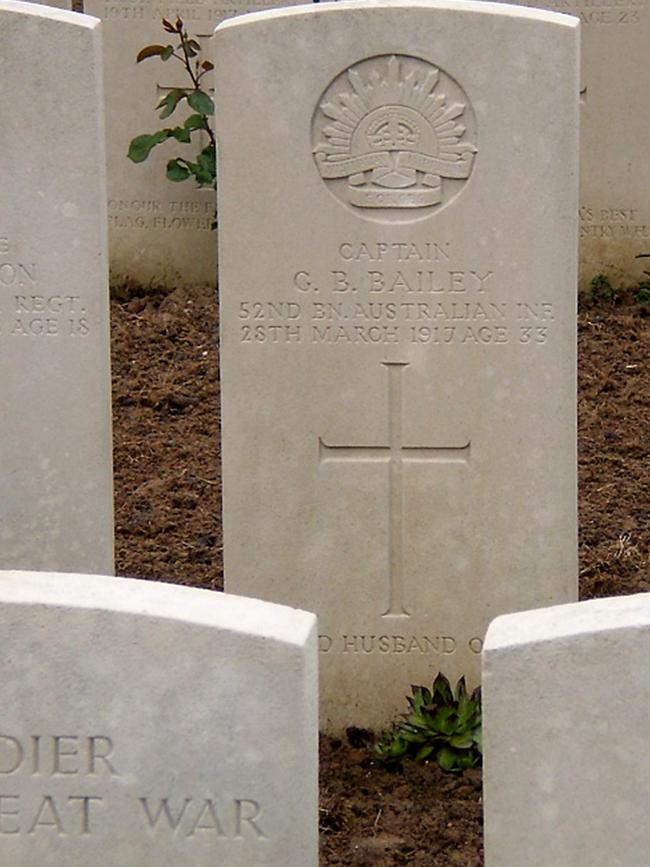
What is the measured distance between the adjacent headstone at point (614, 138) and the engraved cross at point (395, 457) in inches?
129

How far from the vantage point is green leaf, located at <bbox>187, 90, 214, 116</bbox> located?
696 centimetres

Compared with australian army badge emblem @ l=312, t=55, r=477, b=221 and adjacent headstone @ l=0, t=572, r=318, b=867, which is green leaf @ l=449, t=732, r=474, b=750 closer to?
australian army badge emblem @ l=312, t=55, r=477, b=221

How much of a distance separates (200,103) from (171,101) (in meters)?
0.12

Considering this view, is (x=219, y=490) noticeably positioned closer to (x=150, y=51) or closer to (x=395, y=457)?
(x=395, y=457)

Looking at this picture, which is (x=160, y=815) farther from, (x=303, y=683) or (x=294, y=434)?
(x=294, y=434)

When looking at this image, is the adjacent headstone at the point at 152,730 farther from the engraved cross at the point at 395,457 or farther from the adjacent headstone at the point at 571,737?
the engraved cross at the point at 395,457

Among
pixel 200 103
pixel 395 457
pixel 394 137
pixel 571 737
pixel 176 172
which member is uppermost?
pixel 200 103

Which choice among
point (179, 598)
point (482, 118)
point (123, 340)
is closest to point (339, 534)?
point (482, 118)

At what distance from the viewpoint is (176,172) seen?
283 inches

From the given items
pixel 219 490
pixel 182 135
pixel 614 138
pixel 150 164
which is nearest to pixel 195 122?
pixel 182 135

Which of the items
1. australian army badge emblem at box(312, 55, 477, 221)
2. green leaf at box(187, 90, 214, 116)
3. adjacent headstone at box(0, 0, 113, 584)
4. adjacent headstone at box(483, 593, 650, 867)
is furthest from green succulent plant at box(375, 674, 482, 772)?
green leaf at box(187, 90, 214, 116)

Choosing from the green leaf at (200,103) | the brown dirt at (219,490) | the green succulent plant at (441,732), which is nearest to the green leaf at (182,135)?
the green leaf at (200,103)

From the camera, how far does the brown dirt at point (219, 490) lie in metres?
3.92

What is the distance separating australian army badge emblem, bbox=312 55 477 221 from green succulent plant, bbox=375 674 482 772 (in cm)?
117
